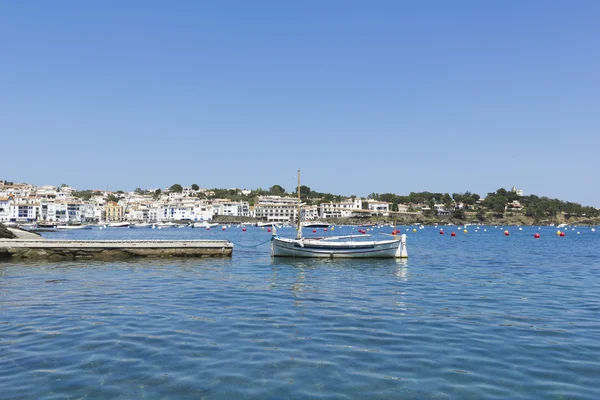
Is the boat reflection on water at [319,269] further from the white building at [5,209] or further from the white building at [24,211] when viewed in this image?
the white building at [24,211]

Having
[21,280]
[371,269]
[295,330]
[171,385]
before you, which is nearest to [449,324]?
[295,330]

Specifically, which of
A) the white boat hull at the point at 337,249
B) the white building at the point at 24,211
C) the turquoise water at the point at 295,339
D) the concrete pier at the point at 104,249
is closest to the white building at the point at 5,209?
the white building at the point at 24,211

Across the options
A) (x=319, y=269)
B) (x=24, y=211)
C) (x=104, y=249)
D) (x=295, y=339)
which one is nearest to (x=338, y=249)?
(x=319, y=269)

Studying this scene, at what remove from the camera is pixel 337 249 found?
3638 cm

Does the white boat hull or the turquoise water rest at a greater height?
the white boat hull

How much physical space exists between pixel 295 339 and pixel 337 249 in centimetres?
2470

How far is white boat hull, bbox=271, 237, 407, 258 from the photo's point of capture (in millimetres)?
36375

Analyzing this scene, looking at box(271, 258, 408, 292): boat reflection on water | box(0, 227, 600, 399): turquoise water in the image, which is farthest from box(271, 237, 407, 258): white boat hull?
box(0, 227, 600, 399): turquoise water

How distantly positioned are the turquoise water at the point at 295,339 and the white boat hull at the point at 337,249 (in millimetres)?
12609

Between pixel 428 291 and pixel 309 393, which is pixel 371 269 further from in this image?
pixel 309 393

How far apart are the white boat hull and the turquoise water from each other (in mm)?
12609

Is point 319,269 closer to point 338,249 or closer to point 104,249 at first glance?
point 338,249

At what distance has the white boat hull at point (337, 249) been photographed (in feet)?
119

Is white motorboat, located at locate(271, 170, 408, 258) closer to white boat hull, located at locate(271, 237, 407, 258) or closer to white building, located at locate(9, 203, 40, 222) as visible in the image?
white boat hull, located at locate(271, 237, 407, 258)
